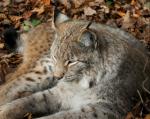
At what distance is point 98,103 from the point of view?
4.95 meters

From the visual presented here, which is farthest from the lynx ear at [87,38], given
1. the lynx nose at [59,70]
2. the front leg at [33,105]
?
the front leg at [33,105]

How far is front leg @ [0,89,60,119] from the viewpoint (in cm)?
500

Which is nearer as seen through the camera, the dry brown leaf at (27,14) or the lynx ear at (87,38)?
the lynx ear at (87,38)

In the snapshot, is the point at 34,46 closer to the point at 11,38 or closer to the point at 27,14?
the point at 11,38

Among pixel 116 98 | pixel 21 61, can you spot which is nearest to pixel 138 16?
pixel 21 61

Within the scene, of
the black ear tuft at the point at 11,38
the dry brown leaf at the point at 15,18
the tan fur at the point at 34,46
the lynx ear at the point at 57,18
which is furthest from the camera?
the dry brown leaf at the point at 15,18

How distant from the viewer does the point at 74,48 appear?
4.78 m

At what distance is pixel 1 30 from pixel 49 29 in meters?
1.06

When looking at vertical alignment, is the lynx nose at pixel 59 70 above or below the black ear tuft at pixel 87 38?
below

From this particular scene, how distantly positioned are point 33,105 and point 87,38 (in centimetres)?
97

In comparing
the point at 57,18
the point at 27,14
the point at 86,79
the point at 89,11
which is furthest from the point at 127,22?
the point at 86,79

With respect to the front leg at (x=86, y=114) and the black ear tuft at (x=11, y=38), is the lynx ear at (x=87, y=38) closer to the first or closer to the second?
the front leg at (x=86, y=114)

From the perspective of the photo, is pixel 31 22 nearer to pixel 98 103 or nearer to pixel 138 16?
pixel 138 16

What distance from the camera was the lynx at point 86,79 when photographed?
4.82 m
